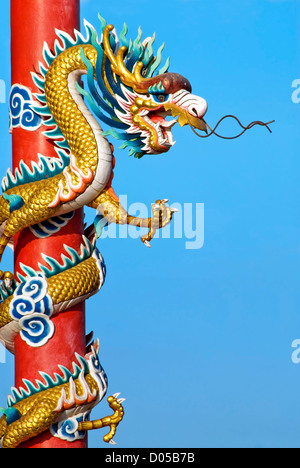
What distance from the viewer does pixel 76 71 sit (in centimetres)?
1473

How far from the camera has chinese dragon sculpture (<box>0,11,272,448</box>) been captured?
571 inches

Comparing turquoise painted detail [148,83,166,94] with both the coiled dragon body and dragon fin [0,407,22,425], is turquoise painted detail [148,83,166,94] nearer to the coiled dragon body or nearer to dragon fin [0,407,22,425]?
the coiled dragon body

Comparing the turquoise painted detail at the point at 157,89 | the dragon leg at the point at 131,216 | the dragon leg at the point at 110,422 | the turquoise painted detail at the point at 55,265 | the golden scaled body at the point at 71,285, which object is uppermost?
the turquoise painted detail at the point at 157,89

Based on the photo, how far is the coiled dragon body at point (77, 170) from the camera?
1449 centimetres

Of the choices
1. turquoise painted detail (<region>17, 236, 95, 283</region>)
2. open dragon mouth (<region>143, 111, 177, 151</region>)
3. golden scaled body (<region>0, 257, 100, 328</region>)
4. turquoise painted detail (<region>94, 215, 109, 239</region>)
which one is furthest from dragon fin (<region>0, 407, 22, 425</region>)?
open dragon mouth (<region>143, 111, 177, 151</region>)

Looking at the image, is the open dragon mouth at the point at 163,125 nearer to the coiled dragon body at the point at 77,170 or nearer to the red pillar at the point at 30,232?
the coiled dragon body at the point at 77,170

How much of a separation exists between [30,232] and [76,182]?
26.6 inches

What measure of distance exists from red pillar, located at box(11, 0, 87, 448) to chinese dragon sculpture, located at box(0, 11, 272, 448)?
0.07 meters

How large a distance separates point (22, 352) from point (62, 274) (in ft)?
2.50

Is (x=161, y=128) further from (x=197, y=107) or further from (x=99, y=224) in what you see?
(x=99, y=224)

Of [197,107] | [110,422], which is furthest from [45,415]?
[197,107]

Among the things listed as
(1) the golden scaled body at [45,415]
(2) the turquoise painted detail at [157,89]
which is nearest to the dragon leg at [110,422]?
(1) the golden scaled body at [45,415]

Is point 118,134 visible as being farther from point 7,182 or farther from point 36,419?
point 36,419
